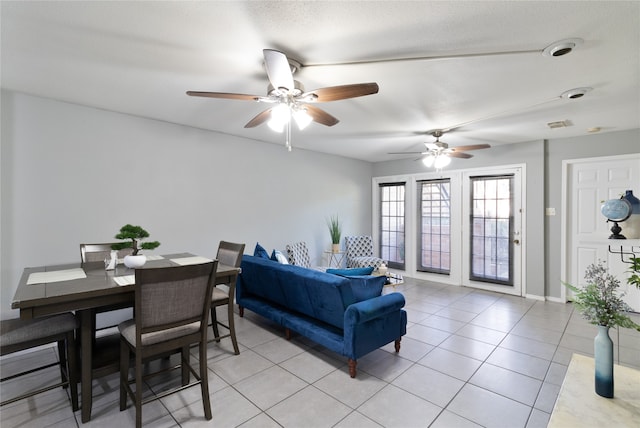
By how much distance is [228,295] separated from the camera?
296cm

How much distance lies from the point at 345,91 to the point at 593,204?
459cm

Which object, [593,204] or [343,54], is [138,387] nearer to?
[343,54]

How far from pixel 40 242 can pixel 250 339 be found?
2.37 meters

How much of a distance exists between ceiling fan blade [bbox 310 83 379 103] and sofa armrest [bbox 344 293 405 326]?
5.51 feet

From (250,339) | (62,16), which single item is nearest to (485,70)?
(62,16)

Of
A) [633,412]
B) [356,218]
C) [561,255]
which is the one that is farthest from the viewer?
[356,218]

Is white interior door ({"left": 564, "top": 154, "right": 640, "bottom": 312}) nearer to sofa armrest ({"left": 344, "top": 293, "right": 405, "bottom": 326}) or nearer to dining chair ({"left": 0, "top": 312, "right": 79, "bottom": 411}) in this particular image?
sofa armrest ({"left": 344, "top": 293, "right": 405, "bottom": 326})

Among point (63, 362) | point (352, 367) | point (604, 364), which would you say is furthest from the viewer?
point (352, 367)

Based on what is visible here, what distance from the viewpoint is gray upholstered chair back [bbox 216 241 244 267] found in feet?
10.1

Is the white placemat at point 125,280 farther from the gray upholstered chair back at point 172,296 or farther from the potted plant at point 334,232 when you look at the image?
the potted plant at point 334,232

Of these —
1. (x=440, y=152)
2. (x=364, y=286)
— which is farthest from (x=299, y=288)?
(x=440, y=152)

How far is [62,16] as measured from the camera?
1.77 m

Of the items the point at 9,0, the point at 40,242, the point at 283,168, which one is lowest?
the point at 40,242

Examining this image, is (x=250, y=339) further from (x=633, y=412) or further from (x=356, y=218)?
(x=356, y=218)
